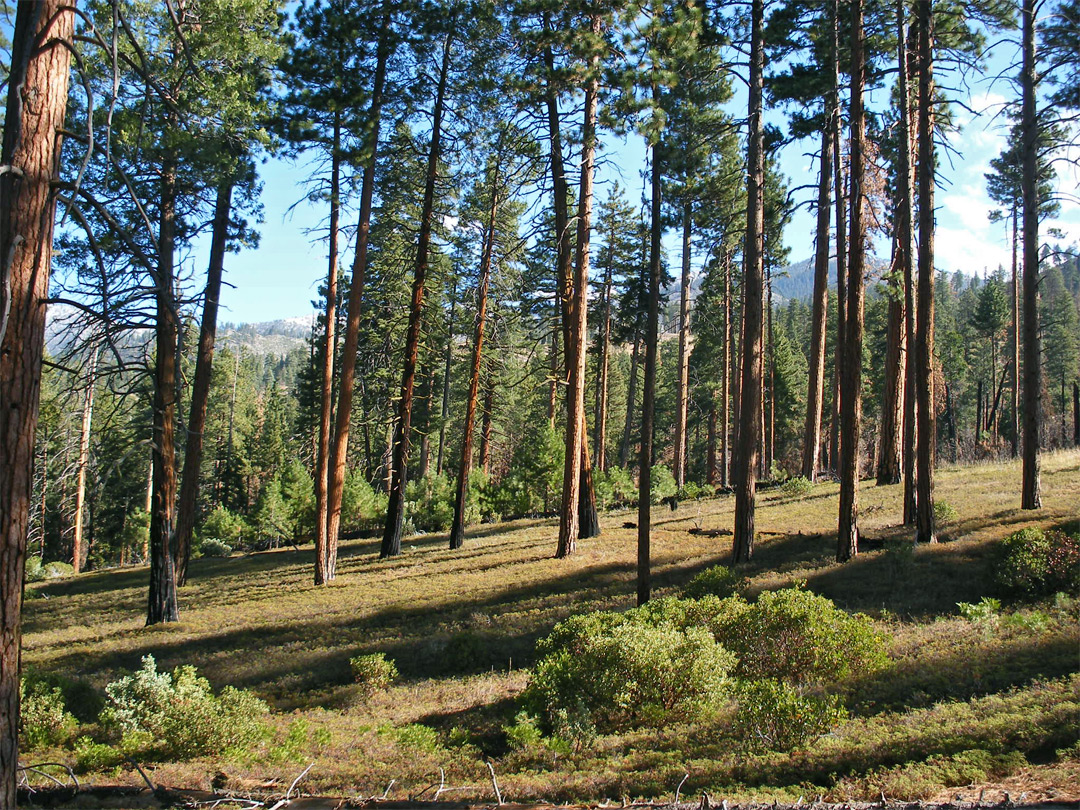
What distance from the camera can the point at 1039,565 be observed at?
9.79 meters

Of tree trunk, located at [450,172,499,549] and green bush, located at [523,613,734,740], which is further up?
tree trunk, located at [450,172,499,549]

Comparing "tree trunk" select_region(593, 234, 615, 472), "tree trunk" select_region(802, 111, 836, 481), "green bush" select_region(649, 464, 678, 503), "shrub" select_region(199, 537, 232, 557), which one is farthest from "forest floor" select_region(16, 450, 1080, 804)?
"shrub" select_region(199, 537, 232, 557)

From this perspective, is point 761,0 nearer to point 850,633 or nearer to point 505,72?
point 505,72

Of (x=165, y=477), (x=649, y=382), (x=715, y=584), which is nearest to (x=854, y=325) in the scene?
(x=649, y=382)

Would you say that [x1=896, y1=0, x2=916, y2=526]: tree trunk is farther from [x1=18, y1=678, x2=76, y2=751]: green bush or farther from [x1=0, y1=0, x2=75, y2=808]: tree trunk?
[x1=18, y1=678, x2=76, y2=751]: green bush

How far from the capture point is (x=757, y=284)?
13211mm

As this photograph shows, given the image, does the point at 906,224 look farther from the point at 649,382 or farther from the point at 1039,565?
the point at 1039,565

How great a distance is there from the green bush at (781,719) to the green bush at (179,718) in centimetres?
591

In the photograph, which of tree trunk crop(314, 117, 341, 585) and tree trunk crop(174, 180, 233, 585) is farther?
tree trunk crop(174, 180, 233, 585)

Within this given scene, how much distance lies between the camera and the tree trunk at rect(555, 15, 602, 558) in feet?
52.6

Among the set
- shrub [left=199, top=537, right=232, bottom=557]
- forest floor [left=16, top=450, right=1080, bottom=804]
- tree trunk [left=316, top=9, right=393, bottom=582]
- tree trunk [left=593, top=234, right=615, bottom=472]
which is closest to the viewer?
forest floor [left=16, top=450, right=1080, bottom=804]

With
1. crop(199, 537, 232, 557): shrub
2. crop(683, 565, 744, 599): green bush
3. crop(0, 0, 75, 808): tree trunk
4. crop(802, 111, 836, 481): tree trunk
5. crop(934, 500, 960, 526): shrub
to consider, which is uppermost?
crop(802, 111, 836, 481): tree trunk

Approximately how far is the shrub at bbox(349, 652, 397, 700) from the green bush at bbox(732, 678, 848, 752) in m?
5.98

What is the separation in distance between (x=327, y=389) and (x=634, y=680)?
1161 centimetres
